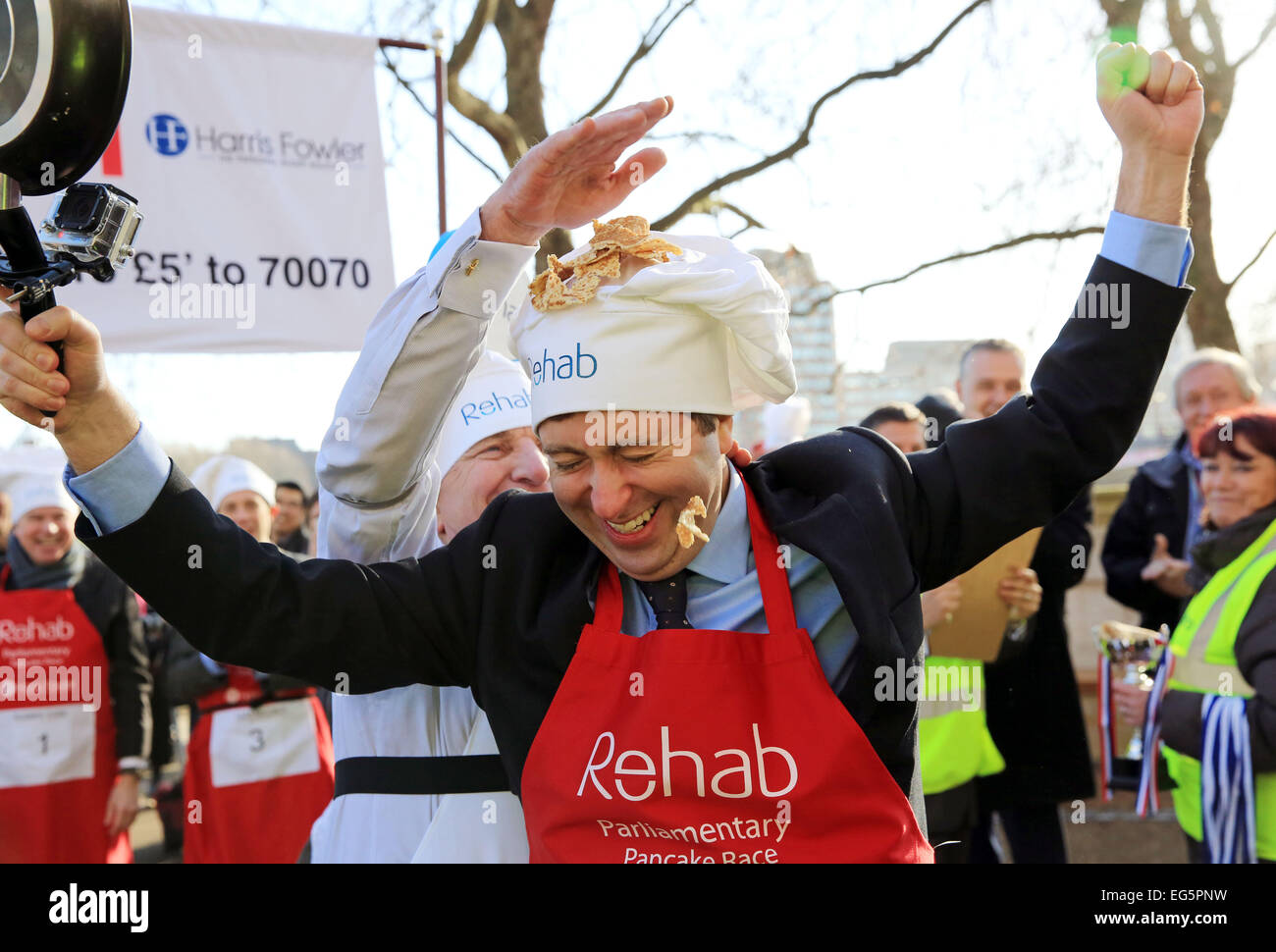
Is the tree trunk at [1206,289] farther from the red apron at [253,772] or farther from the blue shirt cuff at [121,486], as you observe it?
the blue shirt cuff at [121,486]

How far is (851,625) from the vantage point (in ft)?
5.90

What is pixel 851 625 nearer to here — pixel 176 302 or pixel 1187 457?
pixel 176 302

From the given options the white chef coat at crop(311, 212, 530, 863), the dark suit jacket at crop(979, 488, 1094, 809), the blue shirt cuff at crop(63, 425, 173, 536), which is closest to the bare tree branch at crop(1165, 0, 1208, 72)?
the dark suit jacket at crop(979, 488, 1094, 809)

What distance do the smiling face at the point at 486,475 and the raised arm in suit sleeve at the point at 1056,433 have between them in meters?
0.98

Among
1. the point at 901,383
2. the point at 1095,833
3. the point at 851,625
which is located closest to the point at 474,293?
the point at 851,625

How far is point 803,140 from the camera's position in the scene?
809cm

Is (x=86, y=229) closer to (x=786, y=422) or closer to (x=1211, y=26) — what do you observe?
(x=786, y=422)

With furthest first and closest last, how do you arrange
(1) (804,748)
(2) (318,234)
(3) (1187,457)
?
(3) (1187,457), (2) (318,234), (1) (804,748)

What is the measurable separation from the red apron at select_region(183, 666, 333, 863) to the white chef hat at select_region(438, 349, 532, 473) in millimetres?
2514

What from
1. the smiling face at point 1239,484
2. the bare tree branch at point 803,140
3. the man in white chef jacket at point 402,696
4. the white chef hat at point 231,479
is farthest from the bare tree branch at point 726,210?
the man in white chef jacket at point 402,696

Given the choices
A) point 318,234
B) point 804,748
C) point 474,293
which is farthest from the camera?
point 318,234

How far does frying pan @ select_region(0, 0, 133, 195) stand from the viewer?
4.40 ft

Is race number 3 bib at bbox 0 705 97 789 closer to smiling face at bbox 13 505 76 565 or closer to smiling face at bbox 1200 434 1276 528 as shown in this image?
smiling face at bbox 13 505 76 565

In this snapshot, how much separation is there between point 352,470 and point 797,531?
751 millimetres
